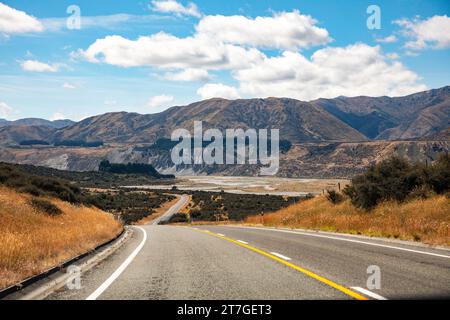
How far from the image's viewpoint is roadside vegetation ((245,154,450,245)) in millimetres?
17266

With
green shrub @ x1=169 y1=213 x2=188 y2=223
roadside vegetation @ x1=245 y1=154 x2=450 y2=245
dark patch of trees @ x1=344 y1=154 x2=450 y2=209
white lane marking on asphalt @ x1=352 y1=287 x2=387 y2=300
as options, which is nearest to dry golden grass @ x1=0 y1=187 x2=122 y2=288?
white lane marking on asphalt @ x1=352 y1=287 x2=387 y2=300

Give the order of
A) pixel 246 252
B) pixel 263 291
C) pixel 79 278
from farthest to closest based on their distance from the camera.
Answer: pixel 246 252 < pixel 79 278 < pixel 263 291

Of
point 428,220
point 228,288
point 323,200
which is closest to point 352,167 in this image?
point 323,200

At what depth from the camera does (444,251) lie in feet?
40.4

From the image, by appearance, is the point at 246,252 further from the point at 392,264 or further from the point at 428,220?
the point at 428,220

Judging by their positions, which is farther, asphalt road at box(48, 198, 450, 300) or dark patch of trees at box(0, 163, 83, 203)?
dark patch of trees at box(0, 163, 83, 203)

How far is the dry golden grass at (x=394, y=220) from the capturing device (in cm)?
1574

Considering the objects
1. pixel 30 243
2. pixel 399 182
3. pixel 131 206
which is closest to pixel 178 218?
pixel 131 206

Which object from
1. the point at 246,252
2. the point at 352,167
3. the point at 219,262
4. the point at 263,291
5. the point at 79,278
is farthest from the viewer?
the point at 352,167

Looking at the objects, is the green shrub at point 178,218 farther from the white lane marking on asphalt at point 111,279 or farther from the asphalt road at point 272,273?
the white lane marking on asphalt at point 111,279

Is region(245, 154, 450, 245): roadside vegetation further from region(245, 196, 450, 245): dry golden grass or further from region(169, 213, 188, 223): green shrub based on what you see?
region(169, 213, 188, 223): green shrub

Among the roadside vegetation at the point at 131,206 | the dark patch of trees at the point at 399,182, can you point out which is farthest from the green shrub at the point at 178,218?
the dark patch of trees at the point at 399,182

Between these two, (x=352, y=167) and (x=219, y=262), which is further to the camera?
(x=352, y=167)
